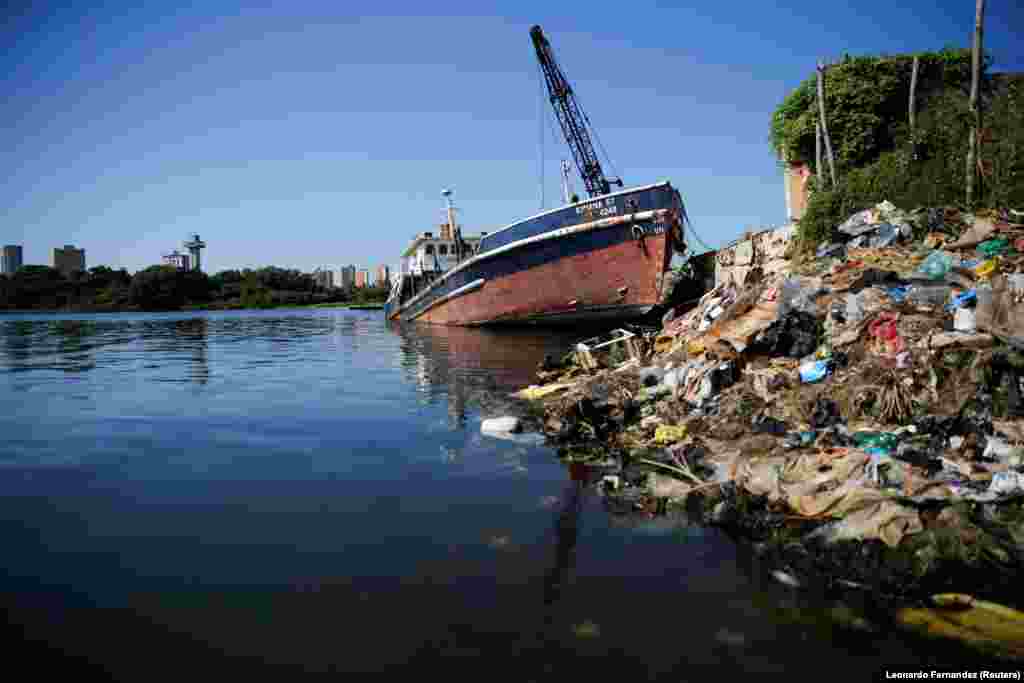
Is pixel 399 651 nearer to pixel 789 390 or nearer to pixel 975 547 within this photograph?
pixel 975 547

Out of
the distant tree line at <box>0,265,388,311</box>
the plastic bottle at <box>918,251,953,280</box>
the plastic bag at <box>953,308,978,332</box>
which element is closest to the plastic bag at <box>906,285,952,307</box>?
the plastic bottle at <box>918,251,953,280</box>

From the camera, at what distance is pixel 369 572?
3.25 meters

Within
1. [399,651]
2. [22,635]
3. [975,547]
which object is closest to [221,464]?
[22,635]

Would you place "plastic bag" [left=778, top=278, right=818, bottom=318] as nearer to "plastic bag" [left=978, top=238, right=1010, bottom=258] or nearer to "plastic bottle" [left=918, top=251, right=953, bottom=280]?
"plastic bottle" [left=918, top=251, right=953, bottom=280]

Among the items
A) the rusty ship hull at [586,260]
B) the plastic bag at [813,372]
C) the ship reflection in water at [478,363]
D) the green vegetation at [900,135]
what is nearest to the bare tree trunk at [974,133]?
the green vegetation at [900,135]

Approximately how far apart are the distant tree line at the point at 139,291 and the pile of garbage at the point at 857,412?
8951cm

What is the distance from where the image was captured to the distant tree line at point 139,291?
265 ft

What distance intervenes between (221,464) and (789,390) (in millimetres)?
5621

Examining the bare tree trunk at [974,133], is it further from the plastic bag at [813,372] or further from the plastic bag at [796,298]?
the plastic bag at [813,372]

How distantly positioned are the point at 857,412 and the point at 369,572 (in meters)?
4.15

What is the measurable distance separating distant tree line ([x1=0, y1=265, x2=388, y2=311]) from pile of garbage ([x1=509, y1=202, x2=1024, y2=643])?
294 ft

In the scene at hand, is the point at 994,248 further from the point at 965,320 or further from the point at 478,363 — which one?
the point at 478,363

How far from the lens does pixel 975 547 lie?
9.57 ft

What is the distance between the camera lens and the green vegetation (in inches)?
372
